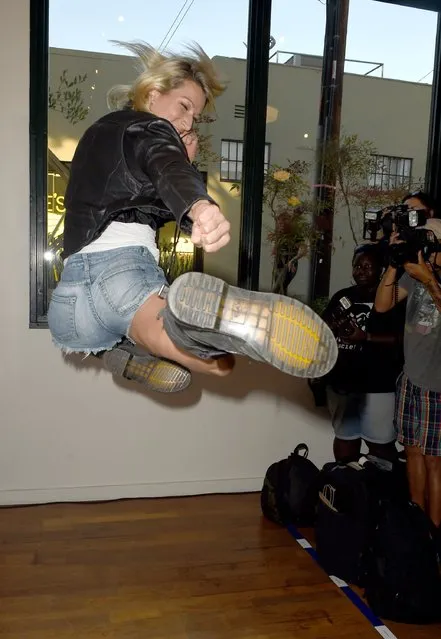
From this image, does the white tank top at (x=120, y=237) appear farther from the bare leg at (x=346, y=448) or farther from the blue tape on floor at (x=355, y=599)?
the bare leg at (x=346, y=448)

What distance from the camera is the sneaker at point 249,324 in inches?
47.4

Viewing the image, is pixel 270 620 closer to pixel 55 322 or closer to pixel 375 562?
pixel 375 562

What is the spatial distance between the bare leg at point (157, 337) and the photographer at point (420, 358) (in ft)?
5.33

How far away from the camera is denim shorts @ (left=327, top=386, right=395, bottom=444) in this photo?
3.26 meters

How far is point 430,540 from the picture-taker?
2336 mm

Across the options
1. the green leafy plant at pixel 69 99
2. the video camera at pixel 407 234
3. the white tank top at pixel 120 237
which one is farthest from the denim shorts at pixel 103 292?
the green leafy plant at pixel 69 99

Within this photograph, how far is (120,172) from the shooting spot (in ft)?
4.69

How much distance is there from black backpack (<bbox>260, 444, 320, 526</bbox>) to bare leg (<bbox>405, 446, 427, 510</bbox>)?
1.64 feet

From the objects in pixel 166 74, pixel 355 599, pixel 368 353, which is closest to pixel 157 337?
pixel 166 74

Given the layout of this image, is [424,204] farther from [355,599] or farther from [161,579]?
[161,579]

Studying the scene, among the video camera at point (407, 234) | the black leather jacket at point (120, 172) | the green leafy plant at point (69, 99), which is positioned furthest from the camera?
the green leafy plant at point (69, 99)

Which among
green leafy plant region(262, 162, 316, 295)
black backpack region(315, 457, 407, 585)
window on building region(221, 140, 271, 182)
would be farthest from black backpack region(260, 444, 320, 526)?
window on building region(221, 140, 271, 182)

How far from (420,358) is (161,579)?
157cm

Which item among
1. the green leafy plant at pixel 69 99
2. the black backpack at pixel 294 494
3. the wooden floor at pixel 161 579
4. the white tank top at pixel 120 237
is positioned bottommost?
the wooden floor at pixel 161 579
